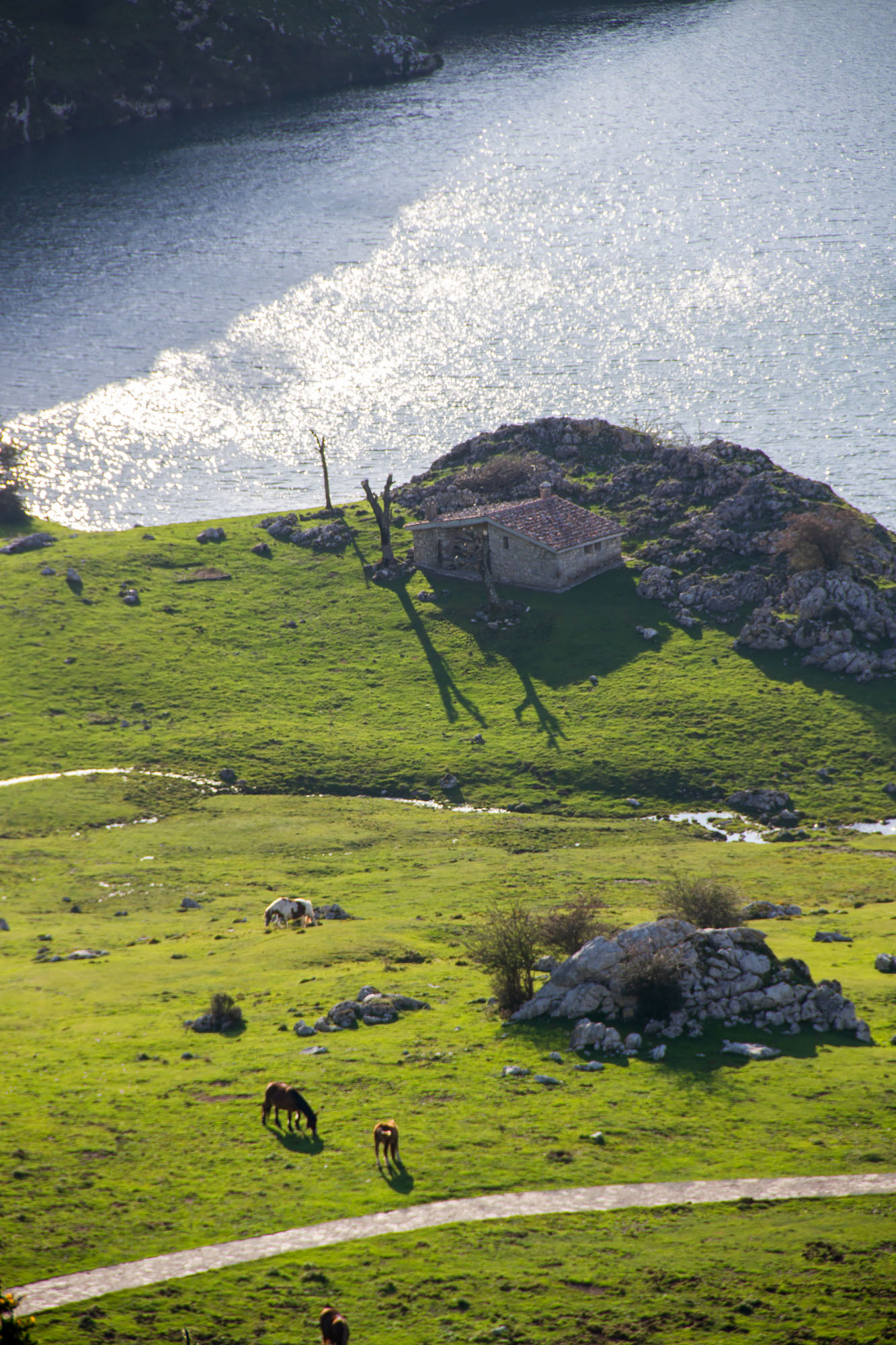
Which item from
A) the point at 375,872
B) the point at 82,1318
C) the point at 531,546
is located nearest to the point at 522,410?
the point at 531,546

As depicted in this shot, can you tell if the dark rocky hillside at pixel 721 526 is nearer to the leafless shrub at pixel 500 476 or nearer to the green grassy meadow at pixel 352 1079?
the leafless shrub at pixel 500 476

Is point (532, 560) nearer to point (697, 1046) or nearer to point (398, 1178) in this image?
point (697, 1046)

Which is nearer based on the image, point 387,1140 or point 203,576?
point 387,1140

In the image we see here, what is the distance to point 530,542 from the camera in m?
94.0

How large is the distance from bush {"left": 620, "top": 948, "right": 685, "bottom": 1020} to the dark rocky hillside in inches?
1919

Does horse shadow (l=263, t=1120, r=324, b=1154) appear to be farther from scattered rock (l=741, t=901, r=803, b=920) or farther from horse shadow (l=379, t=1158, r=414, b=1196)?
scattered rock (l=741, t=901, r=803, b=920)

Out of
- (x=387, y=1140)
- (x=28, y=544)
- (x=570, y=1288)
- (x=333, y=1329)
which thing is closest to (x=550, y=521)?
(x=28, y=544)

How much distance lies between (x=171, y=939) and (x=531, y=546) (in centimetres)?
5047

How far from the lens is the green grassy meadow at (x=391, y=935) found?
27.3 metres

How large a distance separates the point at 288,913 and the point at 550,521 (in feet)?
166

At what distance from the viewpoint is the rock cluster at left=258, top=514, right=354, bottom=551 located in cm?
10869

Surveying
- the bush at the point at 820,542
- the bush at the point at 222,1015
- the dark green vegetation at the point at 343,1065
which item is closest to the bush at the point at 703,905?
the dark green vegetation at the point at 343,1065

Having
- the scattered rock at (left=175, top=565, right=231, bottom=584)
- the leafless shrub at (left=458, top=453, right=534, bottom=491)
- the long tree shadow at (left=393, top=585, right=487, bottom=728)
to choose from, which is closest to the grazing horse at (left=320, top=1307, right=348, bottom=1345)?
the long tree shadow at (left=393, top=585, right=487, bottom=728)

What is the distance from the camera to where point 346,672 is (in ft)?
296
